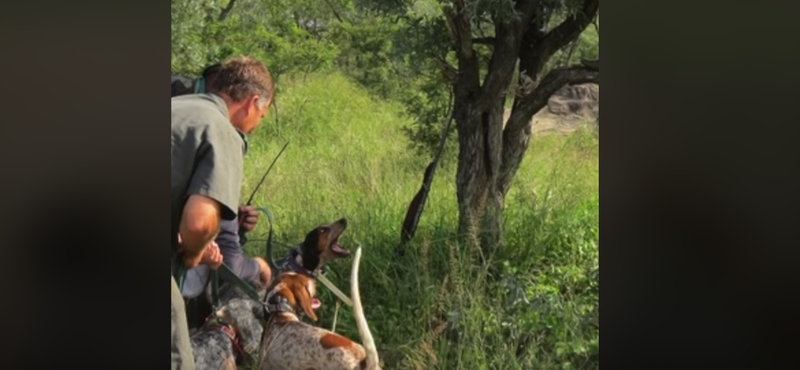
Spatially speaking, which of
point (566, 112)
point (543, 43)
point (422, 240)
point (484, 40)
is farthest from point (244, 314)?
point (566, 112)

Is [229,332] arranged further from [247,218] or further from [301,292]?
[247,218]

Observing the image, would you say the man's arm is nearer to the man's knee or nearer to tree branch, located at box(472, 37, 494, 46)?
the man's knee

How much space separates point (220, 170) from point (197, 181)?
0.08m

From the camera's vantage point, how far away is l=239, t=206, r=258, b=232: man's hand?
4.07 metres

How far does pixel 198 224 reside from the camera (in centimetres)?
363

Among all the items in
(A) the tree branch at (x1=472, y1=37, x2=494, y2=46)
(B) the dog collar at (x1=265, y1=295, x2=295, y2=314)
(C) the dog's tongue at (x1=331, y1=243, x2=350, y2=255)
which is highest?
(A) the tree branch at (x1=472, y1=37, x2=494, y2=46)

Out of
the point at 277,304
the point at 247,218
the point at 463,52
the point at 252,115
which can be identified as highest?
the point at 463,52

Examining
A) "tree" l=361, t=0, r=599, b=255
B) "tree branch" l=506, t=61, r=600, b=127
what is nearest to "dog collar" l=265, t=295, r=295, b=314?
"tree" l=361, t=0, r=599, b=255

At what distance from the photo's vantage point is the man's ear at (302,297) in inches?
163

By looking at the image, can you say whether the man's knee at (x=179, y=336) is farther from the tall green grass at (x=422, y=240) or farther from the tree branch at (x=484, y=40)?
the tree branch at (x=484, y=40)

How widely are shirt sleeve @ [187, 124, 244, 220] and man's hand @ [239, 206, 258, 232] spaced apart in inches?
13.1

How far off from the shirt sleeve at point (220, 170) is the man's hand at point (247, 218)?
33cm
